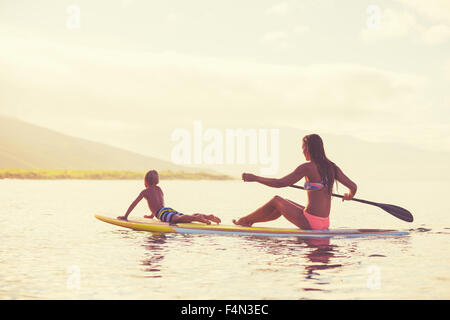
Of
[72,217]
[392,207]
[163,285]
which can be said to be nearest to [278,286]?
[163,285]

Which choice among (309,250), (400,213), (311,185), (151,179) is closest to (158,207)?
(151,179)

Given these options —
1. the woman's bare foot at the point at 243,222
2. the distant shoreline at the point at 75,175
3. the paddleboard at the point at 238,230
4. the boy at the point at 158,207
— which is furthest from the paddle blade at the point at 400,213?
the distant shoreline at the point at 75,175

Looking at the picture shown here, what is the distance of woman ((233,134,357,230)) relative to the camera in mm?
11914

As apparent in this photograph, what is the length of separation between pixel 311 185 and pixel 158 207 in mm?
4083

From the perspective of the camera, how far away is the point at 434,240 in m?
13.9

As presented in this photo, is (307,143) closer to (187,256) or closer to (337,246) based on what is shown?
(337,246)

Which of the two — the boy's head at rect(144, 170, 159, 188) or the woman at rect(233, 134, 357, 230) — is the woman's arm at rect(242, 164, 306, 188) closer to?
the woman at rect(233, 134, 357, 230)

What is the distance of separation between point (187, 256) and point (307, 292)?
139 inches

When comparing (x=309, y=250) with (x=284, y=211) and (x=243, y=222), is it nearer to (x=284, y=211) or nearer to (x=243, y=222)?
(x=284, y=211)

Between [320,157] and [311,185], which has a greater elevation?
[320,157]

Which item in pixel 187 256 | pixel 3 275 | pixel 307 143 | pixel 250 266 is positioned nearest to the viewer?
pixel 3 275

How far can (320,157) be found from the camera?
39.2 ft

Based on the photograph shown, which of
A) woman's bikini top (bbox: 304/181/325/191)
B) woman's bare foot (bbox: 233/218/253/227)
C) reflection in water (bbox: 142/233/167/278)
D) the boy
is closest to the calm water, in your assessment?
reflection in water (bbox: 142/233/167/278)

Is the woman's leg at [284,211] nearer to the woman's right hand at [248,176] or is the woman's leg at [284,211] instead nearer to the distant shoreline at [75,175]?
the woman's right hand at [248,176]
